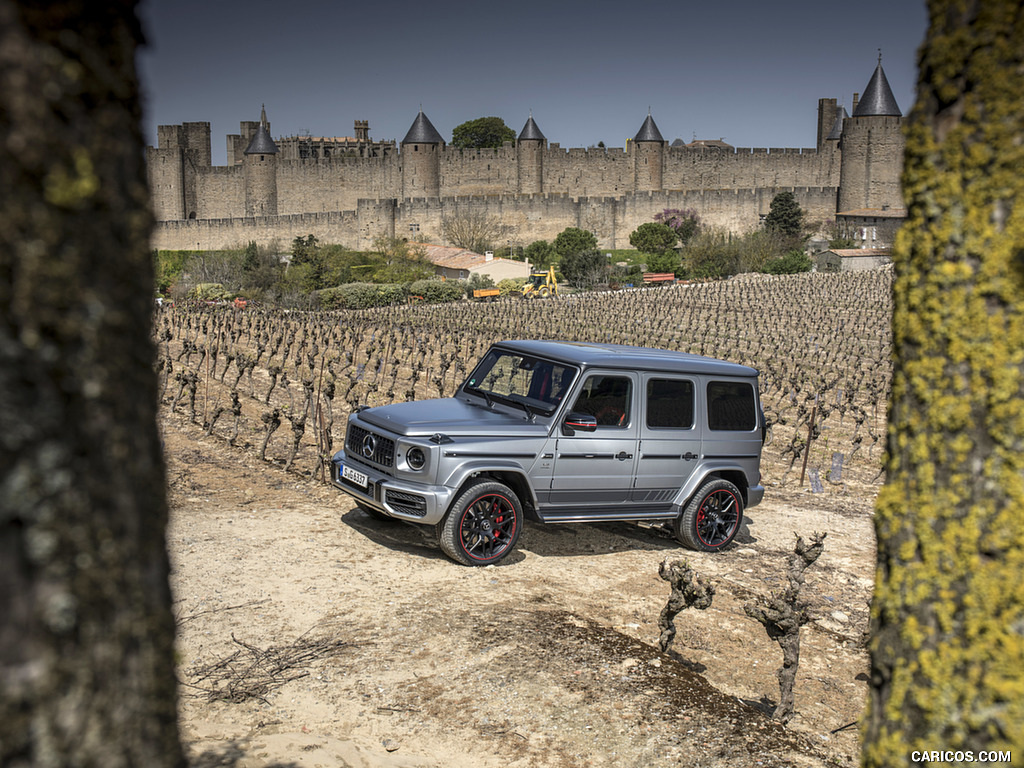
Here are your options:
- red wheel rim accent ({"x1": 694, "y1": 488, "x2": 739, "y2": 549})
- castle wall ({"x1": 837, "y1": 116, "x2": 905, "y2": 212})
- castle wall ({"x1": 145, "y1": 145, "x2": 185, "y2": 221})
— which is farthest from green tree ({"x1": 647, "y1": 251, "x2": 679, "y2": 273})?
red wheel rim accent ({"x1": 694, "y1": 488, "x2": 739, "y2": 549})

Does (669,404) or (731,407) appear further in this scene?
(731,407)

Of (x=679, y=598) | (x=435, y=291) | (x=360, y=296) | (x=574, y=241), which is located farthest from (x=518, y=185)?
(x=679, y=598)

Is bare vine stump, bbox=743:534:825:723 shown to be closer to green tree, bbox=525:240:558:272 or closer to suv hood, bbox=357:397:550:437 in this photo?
suv hood, bbox=357:397:550:437

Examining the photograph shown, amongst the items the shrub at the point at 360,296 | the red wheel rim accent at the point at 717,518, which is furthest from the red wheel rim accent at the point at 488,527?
the shrub at the point at 360,296

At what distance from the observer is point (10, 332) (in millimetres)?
1135

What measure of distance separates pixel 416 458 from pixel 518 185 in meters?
58.1

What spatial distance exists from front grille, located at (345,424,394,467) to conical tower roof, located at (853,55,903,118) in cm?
6060

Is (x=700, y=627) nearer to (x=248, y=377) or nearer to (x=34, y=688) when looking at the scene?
(x=34, y=688)

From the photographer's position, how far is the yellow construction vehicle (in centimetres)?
4075

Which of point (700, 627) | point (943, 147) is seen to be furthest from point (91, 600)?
point (700, 627)

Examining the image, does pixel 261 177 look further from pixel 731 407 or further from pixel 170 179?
pixel 731 407

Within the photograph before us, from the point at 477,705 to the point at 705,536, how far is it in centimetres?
331

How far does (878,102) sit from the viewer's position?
195 feet

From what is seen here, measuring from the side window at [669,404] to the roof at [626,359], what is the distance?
0.10 m
